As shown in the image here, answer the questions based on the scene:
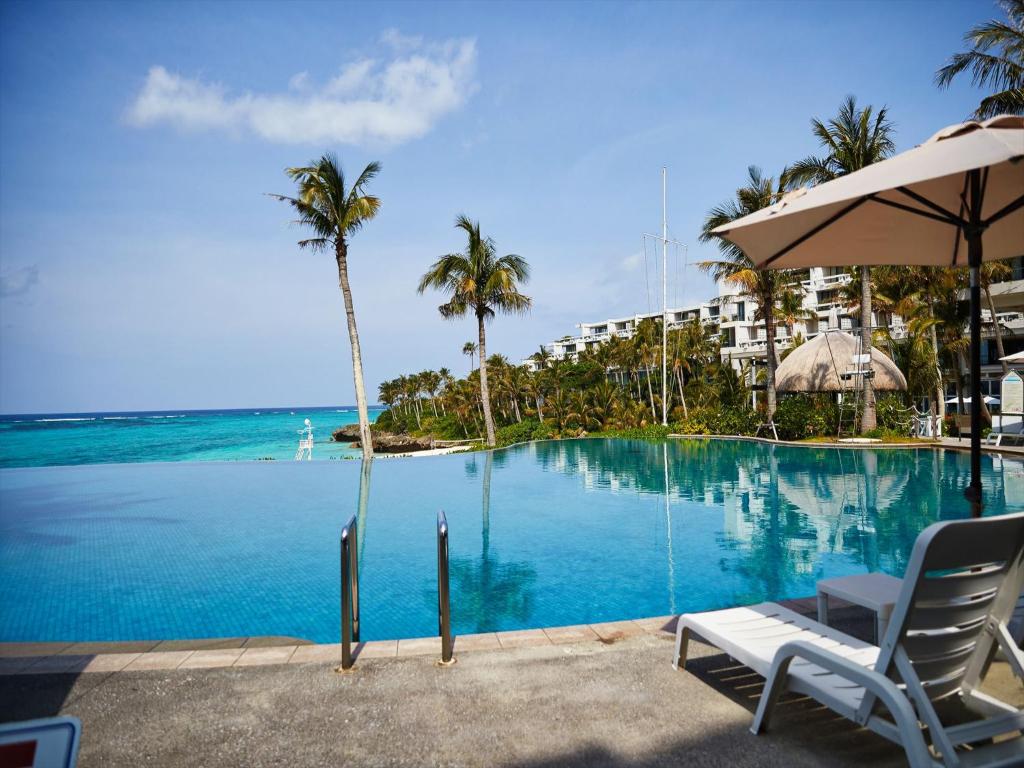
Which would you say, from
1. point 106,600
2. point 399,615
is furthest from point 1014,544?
point 106,600

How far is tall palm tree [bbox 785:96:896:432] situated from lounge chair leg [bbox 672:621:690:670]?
60.1 ft

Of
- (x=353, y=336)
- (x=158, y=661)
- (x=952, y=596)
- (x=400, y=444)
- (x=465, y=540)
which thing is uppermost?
(x=353, y=336)

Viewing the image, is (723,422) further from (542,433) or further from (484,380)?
(484,380)

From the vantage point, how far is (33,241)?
101 feet

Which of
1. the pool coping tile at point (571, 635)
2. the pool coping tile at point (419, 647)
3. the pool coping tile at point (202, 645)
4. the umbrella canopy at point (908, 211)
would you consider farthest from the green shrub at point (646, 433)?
the pool coping tile at point (202, 645)

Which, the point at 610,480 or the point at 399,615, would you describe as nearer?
the point at 399,615

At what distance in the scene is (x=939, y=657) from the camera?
2389 mm

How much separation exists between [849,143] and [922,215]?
1682cm

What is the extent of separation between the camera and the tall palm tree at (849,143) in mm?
18016

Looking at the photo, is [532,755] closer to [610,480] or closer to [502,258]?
[610,480]

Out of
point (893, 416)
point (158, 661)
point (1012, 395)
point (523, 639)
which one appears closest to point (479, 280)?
point (893, 416)

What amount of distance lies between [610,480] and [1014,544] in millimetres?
12084

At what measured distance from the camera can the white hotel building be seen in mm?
28281

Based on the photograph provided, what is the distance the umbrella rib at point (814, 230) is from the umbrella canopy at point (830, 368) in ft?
62.1
